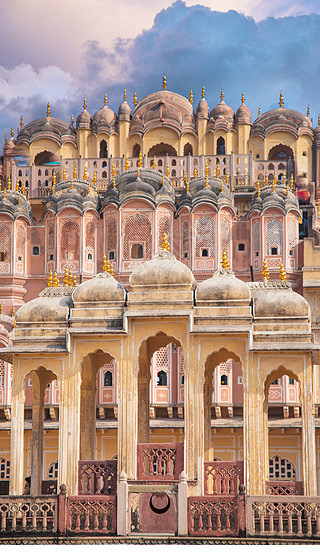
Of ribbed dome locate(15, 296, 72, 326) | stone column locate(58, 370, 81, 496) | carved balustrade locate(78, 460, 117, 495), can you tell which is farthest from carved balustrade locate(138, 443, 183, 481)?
ribbed dome locate(15, 296, 72, 326)

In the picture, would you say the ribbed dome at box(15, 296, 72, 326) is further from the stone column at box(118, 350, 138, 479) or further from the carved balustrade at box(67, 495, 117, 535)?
the carved balustrade at box(67, 495, 117, 535)

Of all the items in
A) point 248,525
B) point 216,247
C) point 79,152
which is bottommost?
point 248,525

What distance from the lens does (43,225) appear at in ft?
109

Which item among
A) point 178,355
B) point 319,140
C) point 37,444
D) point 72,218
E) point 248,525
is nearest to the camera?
point 248,525

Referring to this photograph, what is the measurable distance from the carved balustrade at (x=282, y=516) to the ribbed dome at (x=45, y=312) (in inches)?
208

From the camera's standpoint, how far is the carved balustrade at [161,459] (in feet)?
59.8

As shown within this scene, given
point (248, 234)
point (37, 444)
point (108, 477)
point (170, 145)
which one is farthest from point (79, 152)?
point (108, 477)

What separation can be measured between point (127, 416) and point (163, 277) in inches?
104

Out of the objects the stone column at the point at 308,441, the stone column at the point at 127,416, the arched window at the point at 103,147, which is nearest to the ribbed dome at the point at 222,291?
the stone column at the point at 127,416

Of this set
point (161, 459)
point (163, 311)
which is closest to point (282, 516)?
point (161, 459)

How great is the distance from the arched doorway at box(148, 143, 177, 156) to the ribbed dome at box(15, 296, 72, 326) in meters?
20.2

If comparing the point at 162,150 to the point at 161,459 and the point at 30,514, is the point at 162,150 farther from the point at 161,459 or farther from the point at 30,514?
the point at 30,514

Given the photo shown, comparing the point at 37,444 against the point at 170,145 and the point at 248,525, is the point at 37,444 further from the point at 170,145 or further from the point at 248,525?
the point at 170,145

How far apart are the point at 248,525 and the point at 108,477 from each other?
3013 mm
